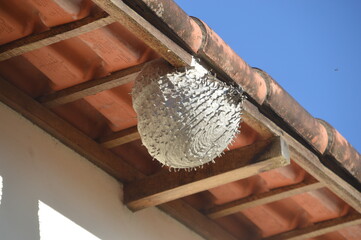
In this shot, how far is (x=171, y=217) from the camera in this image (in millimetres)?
5074

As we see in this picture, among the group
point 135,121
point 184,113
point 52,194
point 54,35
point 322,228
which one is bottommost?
point 184,113

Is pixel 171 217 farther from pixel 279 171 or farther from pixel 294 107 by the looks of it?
pixel 294 107

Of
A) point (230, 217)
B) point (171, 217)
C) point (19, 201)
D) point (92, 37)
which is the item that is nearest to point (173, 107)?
point (92, 37)

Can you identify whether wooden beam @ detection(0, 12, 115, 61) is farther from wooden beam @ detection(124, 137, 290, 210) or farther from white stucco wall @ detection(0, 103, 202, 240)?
wooden beam @ detection(124, 137, 290, 210)

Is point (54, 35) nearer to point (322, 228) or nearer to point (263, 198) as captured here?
point (263, 198)

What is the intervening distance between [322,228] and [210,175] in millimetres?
1040

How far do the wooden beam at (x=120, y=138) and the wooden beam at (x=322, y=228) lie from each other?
1.33m

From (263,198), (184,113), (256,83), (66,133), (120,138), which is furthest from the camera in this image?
(263,198)

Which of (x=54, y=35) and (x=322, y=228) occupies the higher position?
(x=54, y=35)

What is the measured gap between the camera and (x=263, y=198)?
16.6 ft

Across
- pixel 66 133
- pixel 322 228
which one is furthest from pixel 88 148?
pixel 322 228

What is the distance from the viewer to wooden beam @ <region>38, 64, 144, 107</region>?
4.05 m

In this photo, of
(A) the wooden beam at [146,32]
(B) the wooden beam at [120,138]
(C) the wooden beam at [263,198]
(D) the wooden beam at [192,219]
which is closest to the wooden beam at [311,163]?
(C) the wooden beam at [263,198]

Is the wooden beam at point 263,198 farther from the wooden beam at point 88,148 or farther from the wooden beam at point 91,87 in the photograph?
the wooden beam at point 91,87
